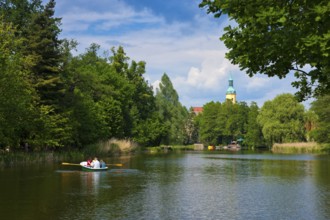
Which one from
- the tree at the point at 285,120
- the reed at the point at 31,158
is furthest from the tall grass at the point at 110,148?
the tree at the point at 285,120

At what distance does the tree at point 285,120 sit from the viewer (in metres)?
103

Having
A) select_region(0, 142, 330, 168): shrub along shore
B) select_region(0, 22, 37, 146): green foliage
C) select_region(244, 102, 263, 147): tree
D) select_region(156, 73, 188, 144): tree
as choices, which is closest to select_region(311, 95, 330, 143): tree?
select_region(0, 142, 330, 168): shrub along shore

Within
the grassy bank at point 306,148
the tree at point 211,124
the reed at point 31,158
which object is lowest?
the reed at point 31,158

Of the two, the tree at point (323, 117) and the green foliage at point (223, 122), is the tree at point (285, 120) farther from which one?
the green foliage at point (223, 122)

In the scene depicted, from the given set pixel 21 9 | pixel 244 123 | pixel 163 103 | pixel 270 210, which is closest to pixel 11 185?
pixel 270 210

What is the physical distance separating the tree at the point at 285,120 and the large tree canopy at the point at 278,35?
303 feet

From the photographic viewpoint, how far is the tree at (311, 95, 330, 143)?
81.9m

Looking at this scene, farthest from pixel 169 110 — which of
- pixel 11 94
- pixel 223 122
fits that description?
pixel 11 94

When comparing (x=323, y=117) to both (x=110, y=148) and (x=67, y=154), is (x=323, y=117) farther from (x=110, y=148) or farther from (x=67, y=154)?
(x=67, y=154)

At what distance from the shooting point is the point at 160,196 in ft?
80.9

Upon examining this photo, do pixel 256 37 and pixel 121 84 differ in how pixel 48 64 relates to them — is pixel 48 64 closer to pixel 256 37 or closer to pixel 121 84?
pixel 121 84

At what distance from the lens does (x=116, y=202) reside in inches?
880

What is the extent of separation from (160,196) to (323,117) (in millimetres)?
67094

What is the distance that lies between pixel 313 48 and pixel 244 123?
13721 cm
